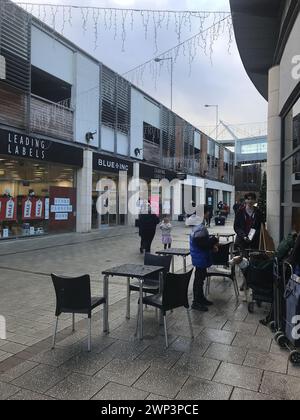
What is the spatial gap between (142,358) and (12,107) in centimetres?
1221

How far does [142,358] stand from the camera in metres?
3.90

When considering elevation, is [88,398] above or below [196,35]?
below

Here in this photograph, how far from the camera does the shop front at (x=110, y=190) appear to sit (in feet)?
64.5

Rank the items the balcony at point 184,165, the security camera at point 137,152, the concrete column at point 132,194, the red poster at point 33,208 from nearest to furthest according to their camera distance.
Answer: the red poster at point 33,208
the concrete column at point 132,194
the security camera at point 137,152
the balcony at point 184,165

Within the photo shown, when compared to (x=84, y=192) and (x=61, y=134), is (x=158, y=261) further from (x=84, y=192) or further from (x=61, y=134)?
(x=84, y=192)

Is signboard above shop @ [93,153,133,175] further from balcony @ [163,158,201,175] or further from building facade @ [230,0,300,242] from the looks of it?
building facade @ [230,0,300,242]

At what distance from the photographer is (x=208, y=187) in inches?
1587

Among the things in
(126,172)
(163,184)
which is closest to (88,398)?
(126,172)

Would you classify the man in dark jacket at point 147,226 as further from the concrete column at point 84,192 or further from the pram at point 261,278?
the concrete column at point 84,192

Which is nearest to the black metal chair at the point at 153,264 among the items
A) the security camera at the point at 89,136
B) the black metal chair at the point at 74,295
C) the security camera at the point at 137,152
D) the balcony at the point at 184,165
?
the black metal chair at the point at 74,295

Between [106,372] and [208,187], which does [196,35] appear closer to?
[106,372]

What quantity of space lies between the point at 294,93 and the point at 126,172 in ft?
53.3

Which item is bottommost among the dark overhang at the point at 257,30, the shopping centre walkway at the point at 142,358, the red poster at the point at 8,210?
the shopping centre walkway at the point at 142,358

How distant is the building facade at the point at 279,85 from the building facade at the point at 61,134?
723 centimetres
